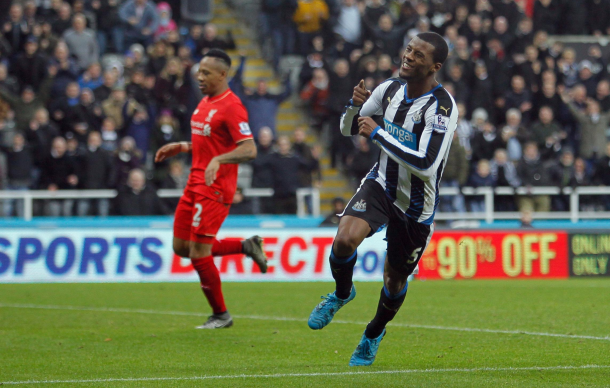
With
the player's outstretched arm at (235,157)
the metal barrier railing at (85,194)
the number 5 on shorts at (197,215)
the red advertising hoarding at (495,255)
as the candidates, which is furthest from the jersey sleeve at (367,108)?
the metal barrier railing at (85,194)

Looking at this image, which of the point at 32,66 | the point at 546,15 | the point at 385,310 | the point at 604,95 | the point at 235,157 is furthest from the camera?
the point at 546,15

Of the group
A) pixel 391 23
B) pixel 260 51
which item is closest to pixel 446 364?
pixel 391 23

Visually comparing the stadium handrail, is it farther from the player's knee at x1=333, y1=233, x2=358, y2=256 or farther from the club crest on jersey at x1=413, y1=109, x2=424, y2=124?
the club crest on jersey at x1=413, y1=109, x2=424, y2=124

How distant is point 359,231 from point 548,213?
12.8 metres

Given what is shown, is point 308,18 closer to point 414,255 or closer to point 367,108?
point 367,108

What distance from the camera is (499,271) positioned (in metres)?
16.6

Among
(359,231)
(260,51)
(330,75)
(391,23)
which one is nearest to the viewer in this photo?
(359,231)

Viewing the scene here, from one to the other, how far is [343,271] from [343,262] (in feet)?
0.28

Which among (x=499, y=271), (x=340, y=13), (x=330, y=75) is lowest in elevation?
(x=499, y=271)

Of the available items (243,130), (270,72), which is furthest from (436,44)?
(270,72)

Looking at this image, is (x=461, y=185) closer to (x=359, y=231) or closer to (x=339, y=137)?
(x=339, y=137)

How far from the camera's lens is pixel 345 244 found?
6.70 metres

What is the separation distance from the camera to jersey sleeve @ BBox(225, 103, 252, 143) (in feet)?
29.8

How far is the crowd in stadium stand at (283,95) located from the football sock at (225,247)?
7.21 metres
